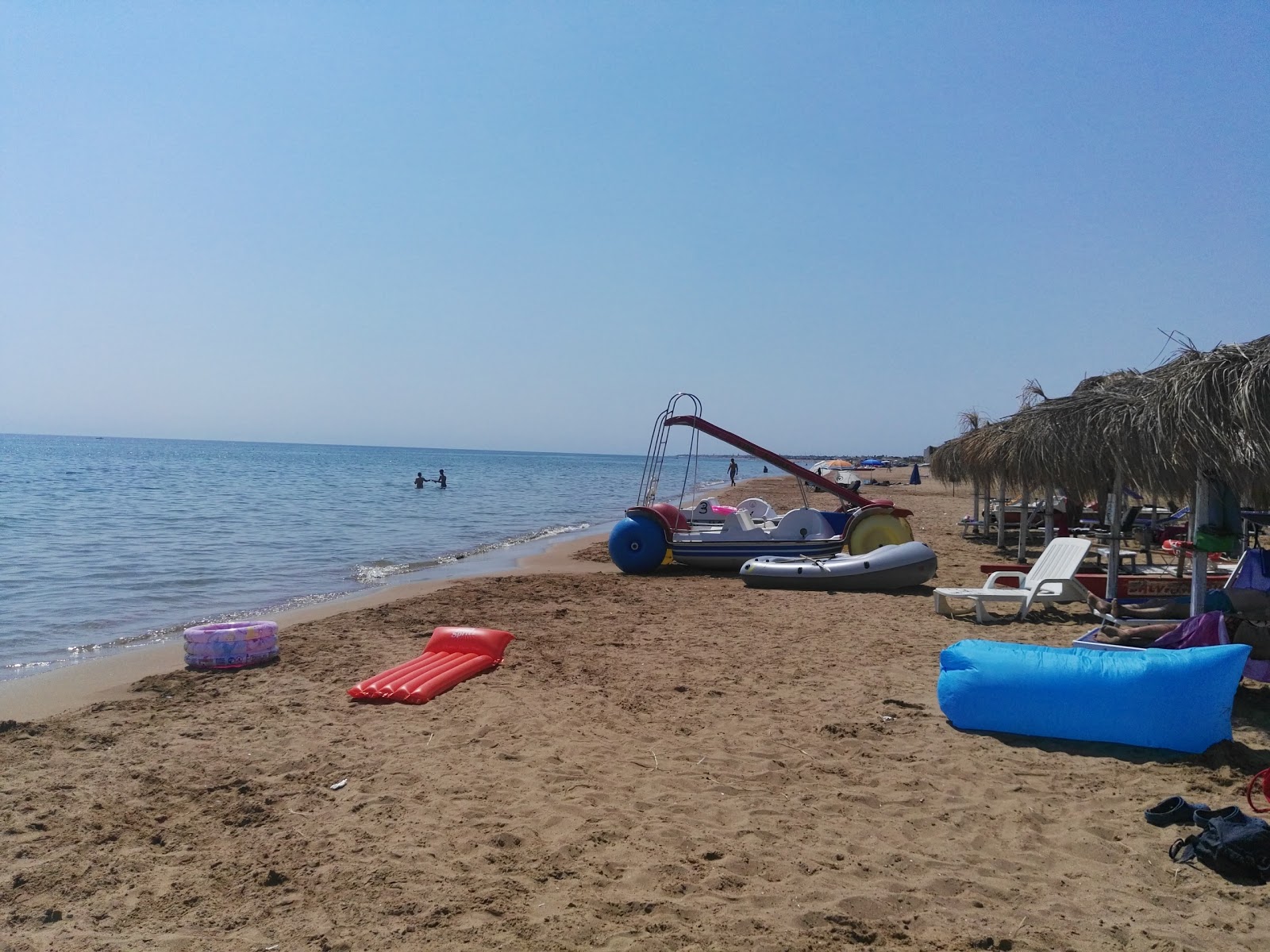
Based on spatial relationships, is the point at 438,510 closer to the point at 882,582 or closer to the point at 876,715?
the point at 882,582

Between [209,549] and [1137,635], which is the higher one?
Result: [1137,635]

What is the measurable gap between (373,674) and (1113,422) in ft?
23.6

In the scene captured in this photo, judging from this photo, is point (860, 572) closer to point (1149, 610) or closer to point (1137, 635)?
point (1149, 610)

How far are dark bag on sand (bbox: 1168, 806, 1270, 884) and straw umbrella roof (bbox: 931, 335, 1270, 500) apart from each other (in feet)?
9.32

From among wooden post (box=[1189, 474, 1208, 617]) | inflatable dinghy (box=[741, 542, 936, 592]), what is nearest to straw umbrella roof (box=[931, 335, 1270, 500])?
wooden post (box=[1189, 474, 1208, 617])

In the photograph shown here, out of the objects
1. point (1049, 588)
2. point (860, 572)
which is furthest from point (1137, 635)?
point (860, 572)

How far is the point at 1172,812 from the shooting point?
419cm

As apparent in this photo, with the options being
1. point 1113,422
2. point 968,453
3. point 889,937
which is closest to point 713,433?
point 968,453

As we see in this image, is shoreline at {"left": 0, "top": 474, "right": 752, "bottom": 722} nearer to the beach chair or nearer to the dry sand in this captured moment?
Result: the dry sand

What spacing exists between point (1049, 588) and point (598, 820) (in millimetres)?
6766

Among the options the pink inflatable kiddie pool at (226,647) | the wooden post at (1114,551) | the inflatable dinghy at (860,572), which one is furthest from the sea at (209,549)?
the wooden post at (1114,551)

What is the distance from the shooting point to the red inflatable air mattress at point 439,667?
21.5ft

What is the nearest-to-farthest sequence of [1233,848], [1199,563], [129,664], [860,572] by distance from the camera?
1. [1233,848]
2. [1199,563]
3. [129,664]
4. [860,572]

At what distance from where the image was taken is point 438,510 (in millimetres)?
29609
